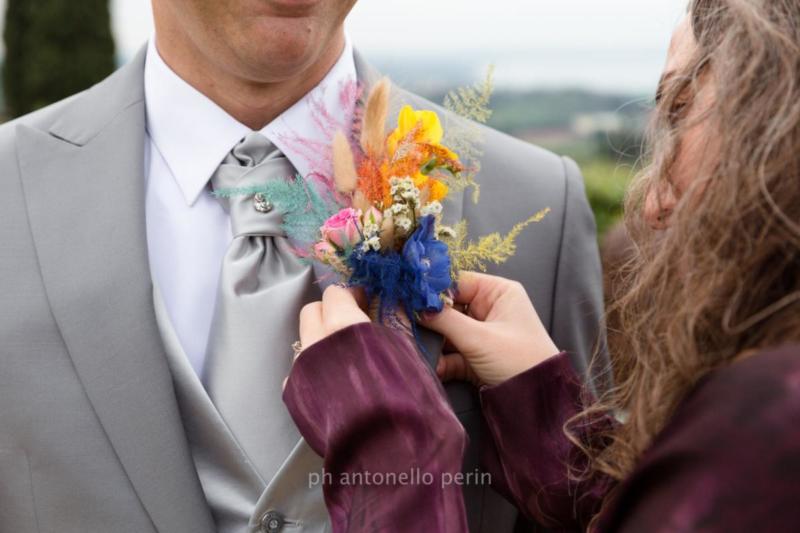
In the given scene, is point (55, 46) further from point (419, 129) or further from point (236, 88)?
point (419, 129)

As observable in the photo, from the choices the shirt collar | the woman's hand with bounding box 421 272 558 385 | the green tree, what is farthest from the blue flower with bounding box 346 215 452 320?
the green tree

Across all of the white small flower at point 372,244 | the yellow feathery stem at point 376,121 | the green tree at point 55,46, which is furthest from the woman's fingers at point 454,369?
the green tree at point 55,46

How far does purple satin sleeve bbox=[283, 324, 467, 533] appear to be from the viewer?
172cm

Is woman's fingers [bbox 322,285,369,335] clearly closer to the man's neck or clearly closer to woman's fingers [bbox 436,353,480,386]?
woman's fingers [bbox 436,353,480,386]

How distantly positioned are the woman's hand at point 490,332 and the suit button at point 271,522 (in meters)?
0.43

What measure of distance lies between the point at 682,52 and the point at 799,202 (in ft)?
1.57

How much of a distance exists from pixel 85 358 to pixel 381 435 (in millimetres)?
608

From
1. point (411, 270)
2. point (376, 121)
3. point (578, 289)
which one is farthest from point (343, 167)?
point (578, 289)

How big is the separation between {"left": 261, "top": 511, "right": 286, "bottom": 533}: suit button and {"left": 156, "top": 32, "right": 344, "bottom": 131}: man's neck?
84 centimetres

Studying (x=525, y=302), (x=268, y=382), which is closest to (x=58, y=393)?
(x=268, y=382)

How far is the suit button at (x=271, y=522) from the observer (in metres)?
1.93

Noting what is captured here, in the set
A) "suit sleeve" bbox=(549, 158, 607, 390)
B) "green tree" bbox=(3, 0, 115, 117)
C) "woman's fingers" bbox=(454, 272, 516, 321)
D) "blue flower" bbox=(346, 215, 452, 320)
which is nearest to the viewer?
"blue flower" bbox=(346, 215, 452, 320)

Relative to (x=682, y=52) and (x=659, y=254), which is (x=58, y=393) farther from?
(x=682, y=52)

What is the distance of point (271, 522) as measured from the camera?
1.93 m
